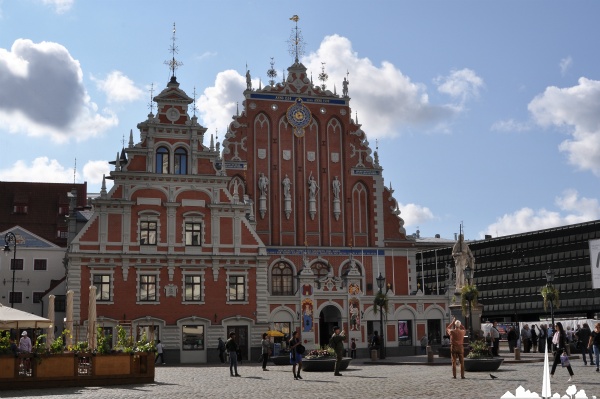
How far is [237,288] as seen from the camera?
151 feet

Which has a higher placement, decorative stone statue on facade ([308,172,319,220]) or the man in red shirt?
decorative stone statue on facade ([308,172,319,220])

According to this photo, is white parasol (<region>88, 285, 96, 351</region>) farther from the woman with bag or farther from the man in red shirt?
the woman with bag

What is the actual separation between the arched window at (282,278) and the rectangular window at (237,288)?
7.96 metres

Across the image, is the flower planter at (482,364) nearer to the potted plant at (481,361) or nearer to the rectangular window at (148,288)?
the potted plant at (481,361)

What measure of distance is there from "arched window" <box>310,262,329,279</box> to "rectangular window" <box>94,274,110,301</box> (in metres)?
16.1

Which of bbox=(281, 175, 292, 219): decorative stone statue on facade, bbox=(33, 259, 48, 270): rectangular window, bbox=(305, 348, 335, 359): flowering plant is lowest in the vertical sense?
bbox=(305, 348, 335, 359): flowering plant

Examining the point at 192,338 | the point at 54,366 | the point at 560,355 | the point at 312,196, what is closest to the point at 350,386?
the point at 560,355

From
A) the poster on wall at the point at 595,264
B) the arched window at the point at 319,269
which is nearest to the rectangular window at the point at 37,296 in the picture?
the arched window at the point at 319,269

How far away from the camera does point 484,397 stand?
17078 millimetres

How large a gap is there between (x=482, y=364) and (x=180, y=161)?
989 inches

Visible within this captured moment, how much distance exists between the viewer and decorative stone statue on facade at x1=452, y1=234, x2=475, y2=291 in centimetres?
3891

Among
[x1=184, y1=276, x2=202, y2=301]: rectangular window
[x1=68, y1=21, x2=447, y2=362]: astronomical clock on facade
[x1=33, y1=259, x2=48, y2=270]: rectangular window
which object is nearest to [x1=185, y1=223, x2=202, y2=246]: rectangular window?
[x1=68, y1=21, x2=447, y2=362]: astronomical clock on facade

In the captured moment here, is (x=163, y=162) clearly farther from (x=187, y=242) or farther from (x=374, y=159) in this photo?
(x=374, y=159)

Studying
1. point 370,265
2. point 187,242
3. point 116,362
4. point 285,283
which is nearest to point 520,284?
point 370,265
